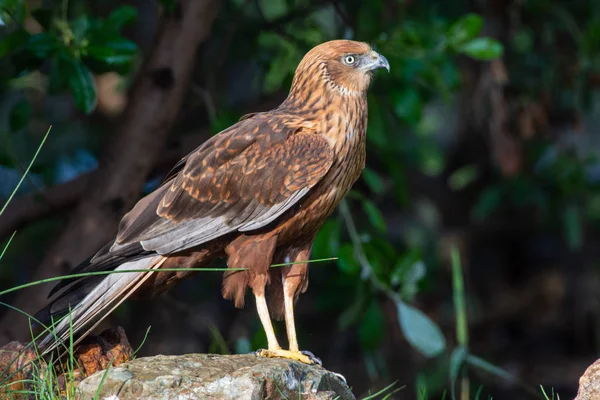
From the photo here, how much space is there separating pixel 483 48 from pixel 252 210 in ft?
7.12

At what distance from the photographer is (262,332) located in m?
5.53

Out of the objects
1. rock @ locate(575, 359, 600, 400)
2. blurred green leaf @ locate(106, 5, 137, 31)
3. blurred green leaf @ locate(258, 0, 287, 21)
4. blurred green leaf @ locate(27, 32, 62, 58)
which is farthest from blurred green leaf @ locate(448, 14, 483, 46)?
rock @ locate(575, 359, 600, 400)

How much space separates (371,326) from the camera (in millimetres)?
6312

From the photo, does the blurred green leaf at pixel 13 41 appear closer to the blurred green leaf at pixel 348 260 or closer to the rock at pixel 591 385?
the blurred green leaf at pixel 348 260

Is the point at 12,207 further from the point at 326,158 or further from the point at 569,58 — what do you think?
the point at 569,58

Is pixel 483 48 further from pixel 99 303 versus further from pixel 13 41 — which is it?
pixel 99 303

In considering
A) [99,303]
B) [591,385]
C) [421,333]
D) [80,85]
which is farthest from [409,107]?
[591,385]

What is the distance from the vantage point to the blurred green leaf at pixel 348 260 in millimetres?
5771

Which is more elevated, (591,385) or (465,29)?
(465,29)

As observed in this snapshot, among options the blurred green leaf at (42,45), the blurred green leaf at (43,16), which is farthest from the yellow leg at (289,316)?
the blurred green leaf at (43,16)

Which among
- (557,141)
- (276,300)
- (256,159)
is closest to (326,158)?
(256,159)

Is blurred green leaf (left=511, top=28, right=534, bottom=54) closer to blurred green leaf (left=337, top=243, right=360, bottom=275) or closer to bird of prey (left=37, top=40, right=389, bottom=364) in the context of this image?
blurred green leaf (left=337, top=243, right=360, bottom=275)

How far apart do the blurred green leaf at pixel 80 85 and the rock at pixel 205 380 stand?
199 centimetres

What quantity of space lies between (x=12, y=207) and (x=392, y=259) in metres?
2.40
